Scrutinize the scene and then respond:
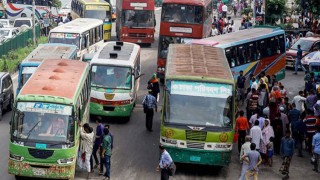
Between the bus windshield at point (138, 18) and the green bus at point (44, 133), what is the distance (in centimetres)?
2940

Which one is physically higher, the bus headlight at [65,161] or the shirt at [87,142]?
the shirt at [87,142]

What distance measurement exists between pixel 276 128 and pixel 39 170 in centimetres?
789

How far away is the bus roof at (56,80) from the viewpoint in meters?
21.6

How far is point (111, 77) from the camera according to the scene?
1167 inches

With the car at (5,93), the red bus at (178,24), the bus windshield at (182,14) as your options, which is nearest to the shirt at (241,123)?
the car at (5,93)

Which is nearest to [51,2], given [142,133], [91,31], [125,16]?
[125,16]

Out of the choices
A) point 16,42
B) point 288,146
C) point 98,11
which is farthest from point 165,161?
point 98,11

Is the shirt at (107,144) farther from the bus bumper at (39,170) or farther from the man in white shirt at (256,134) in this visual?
the man in white shirt at (256,134)

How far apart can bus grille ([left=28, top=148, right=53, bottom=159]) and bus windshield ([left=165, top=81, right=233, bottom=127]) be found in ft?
12.2

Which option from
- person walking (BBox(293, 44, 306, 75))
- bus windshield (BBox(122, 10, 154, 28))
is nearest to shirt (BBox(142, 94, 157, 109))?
person walking (BBox(293, 44, 306, 75))

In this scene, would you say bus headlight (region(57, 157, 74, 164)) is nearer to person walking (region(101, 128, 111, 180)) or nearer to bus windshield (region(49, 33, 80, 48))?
person walking (region(101, 128, 111, 180))

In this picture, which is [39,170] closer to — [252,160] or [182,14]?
[252,160]

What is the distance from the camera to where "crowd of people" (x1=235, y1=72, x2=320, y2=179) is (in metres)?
21.4

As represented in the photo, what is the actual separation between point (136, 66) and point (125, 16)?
1977 centimetres
